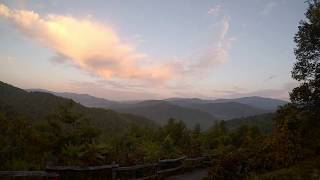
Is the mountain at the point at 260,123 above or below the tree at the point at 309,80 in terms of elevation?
below

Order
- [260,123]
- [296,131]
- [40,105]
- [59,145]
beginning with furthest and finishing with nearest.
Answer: [40,105] < [260,123] < [296,131] < [59,145]

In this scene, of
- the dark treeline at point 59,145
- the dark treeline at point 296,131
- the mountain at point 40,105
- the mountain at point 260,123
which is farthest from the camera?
the mountain at point 40,105

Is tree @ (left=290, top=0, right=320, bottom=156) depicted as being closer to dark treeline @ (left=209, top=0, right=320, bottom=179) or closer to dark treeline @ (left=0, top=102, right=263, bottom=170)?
dark treeline @ (left=209, top=0, right=320, bottom=179)

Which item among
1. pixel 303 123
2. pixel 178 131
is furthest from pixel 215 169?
pixel 178 131

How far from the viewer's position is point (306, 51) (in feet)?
76.2

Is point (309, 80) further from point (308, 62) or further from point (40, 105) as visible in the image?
point (40, 105)

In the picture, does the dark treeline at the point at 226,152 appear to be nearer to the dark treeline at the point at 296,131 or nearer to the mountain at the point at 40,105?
the dark treeline at the point at 296,131

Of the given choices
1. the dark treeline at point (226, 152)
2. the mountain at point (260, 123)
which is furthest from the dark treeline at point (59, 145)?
the mountain at point (260, 123)

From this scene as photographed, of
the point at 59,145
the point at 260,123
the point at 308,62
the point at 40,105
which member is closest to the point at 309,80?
the point at 308,62

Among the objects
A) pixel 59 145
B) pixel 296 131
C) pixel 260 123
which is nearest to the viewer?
pixel 59 145

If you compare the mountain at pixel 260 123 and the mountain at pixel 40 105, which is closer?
the mountain at pixel 260 123

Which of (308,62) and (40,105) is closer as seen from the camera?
(308,62)

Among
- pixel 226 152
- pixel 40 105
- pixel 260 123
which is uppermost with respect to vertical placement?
pixel 40 105

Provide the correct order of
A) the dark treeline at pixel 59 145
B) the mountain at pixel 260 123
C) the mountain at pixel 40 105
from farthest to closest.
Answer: the mountain at pixel 40 105, the mountain at pixel 260 123, the dark treeline at pixel 59 145
